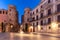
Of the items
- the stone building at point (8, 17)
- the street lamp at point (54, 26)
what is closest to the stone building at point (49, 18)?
the street lamp at point (54, 26)

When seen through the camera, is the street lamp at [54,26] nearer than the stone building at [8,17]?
Yes

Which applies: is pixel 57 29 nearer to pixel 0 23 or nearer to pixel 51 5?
pixel 51 5

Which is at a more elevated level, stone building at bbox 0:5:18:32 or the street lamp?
stone building at bbox 0:5:18:32

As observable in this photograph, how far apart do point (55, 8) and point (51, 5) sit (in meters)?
2.19

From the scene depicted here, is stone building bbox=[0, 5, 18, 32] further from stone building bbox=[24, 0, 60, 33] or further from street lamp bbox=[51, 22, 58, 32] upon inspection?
street lamp bbox=[51, 22, 58, 32]

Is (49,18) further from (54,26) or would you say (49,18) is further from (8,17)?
(8,17)

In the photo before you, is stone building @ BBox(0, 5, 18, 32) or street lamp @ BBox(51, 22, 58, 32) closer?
street lamp @ BBox(51, 22, 58, 32)

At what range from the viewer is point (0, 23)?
2175 inches

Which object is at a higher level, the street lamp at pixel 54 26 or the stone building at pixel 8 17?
the stone building at pixel 8 17

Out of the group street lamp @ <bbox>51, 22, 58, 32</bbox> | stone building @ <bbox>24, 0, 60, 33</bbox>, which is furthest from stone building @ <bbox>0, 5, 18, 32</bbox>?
street lamp @ <bbox>51, 22, 58, 32</bbox>

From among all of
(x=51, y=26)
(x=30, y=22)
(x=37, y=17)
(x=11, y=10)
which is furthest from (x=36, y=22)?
(x=11, y=10)

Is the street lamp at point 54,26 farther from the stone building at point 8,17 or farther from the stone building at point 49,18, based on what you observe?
the stone building at point 8,17

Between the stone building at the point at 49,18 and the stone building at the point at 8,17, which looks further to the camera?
the stone building at the point at 8,17

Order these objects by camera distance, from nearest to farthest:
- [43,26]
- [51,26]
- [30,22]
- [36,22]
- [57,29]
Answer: [57,29]
[51,26]
[43,26]
[36,22]
[30,22]
